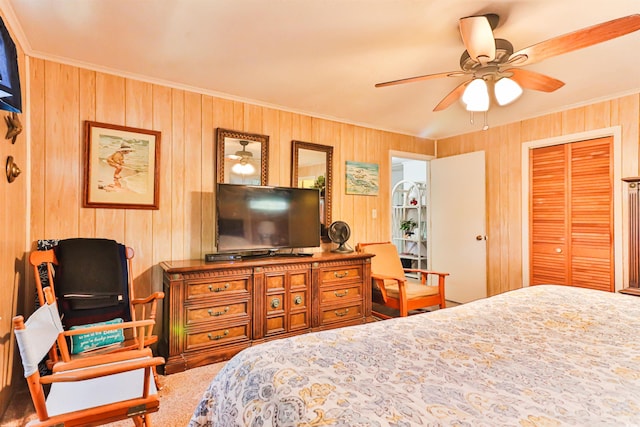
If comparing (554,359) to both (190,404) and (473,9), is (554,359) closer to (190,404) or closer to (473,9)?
(473,9)

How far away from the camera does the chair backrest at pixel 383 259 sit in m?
3.96

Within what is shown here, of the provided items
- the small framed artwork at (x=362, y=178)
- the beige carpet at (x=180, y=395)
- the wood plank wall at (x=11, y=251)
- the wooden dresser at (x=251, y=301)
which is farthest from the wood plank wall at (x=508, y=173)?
the wood plank wall at (x=11, y=251)

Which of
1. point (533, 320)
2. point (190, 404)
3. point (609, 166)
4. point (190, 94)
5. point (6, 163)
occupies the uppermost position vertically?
point (190, 94)

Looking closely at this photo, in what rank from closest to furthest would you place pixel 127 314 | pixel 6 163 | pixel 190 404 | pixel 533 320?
pixel 533 320 < pixel 6 163 < pixel 190 404 < pixel 127 314

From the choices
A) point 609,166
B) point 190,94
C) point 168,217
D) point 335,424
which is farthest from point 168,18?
point 609,166

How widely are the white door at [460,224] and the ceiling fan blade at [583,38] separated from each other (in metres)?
2.57

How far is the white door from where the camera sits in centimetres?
428

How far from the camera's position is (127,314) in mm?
2441

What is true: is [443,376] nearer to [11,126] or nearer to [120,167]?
[11,126]

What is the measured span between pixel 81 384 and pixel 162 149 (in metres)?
1.91

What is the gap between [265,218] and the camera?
3.20m

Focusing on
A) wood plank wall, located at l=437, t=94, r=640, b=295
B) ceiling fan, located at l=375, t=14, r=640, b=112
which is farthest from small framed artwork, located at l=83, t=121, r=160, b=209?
wood plank wall, located at l=437, t=94, r=640, b=295

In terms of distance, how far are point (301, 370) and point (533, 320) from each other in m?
1.23

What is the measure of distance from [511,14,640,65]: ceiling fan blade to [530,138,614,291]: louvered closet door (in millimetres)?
2189
